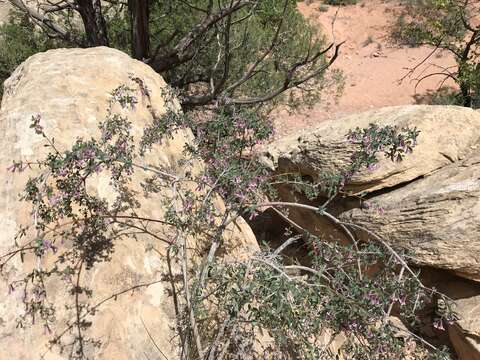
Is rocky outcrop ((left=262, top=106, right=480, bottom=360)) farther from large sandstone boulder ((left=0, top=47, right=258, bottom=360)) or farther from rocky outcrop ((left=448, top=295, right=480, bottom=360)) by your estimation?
large sandstone boulder ((left=0, top=47, right=258, bottom=360))

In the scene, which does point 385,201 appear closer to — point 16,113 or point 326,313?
point 326,313

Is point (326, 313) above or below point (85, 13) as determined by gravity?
below

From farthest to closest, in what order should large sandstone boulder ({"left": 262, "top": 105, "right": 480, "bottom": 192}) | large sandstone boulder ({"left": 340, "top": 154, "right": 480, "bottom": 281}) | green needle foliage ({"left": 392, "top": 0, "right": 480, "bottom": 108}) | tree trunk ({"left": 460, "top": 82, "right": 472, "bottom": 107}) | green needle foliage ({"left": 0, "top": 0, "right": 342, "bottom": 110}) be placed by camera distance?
tree trunk ({"left": 460, "top": 82, "right": 472, "bottom": 107}) → green needle foliage ({"left": 392, "top": 0, "right": 480, "bottom": 108}) → green needle foliage ({"left": 0, "top": 0, "right": 342, "bottom": 110}) → large sandstone boulder ({"left": 262, "top": 105, "right": 480, "bottom": 192}) → large sandstone boulder ({"left": 340, "top": 154, "right": 480, "bottom": 281})

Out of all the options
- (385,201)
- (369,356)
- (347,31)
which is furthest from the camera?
(347,31)

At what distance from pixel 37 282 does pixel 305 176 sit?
3255mm

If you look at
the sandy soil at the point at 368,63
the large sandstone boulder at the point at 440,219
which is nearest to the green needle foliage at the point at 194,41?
the sandy soil at the point at 368,63

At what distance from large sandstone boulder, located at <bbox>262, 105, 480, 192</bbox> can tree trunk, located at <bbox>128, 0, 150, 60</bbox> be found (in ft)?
9.09

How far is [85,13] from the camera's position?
6184 mm

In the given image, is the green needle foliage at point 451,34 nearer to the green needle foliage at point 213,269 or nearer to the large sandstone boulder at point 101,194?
the large sandstone boulder at point 101,194

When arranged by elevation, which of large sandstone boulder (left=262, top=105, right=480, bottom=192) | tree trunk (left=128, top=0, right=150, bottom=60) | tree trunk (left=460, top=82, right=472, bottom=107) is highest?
tree trunk (left=128, top=0, right=150, bottom=60)

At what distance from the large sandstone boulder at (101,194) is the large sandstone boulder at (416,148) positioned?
1.38 metres

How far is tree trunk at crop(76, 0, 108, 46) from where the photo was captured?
6125mm

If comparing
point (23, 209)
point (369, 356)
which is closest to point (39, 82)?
point (23, 209)

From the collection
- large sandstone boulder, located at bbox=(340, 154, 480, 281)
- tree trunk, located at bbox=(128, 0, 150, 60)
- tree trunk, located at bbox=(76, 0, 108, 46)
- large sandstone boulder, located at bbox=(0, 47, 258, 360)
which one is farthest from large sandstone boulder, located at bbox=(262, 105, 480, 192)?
tree trunk, located at bbox=(76, 0, 108, 46)
